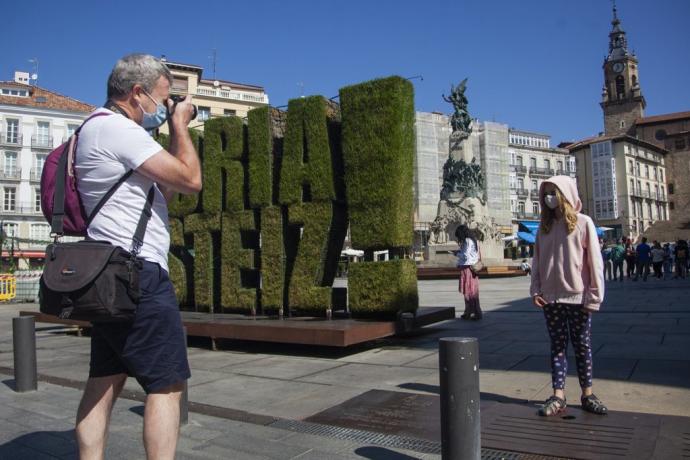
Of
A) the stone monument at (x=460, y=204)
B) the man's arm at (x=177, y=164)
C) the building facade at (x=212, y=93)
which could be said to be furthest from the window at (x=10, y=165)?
the man's arm at (x=177, y=164)

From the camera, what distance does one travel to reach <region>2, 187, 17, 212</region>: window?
50219 millimetres

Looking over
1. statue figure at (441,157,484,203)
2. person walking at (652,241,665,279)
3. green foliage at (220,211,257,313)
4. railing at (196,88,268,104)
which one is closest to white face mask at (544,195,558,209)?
green foliage at (220,211,257,313)

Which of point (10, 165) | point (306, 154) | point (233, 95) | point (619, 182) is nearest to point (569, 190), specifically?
point (306, 154)

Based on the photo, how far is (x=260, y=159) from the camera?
30.7 ft

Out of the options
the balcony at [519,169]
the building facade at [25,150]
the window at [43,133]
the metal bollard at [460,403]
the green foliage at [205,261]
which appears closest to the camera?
the metal bollard at [460,403]

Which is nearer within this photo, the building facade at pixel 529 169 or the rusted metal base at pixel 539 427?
the rusted metal base at pixel 539 427

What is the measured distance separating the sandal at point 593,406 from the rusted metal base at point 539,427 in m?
0.05

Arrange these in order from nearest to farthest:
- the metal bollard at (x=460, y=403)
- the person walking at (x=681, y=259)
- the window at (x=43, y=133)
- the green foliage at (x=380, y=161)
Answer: the metal bollard at (x=460, y=403), the green foliage at (x=380, y=161), the person walking at (x=681, y=259), the window at (x=43, y=133)

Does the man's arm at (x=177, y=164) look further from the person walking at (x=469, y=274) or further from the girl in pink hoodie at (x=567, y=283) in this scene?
the person walking at (x=469, y=274)

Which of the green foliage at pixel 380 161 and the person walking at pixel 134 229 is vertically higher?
the green foliage at pixel 380 161

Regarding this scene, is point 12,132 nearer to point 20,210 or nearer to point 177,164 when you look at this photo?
point 20,210

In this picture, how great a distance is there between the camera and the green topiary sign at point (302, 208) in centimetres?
796

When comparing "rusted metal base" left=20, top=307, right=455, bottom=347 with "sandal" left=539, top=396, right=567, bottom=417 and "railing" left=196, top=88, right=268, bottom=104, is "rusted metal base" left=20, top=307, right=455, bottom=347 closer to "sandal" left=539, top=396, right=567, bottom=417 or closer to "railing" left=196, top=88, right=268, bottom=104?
"sandal" left=539, top=396, right=567, bottom=417

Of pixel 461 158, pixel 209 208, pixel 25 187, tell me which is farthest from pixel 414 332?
pixel 25 187
